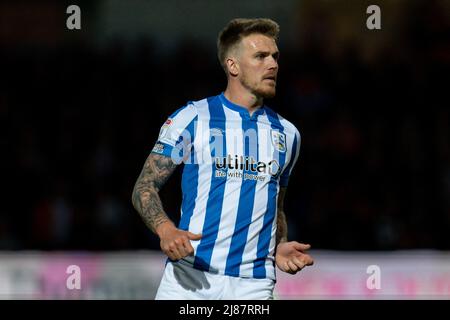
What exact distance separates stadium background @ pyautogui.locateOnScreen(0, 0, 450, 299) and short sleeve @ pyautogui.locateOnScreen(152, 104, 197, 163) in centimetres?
439

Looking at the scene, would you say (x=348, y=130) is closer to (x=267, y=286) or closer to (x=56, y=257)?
(x=56, y=257)

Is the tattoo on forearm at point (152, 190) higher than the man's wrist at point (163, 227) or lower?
higher

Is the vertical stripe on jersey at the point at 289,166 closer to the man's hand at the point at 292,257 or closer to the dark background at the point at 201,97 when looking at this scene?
the man's hand at the point at 292,257

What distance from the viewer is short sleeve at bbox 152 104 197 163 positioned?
15.7ft

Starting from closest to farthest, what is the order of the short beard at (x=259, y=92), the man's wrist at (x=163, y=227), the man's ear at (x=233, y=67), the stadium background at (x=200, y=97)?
the man's wrist at (x=163, y=227)
the short beard at (x=259, y=92)
the man's ear at (x=233, y=67)
the stadium background at (x=200, y=97)

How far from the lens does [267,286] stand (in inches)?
188

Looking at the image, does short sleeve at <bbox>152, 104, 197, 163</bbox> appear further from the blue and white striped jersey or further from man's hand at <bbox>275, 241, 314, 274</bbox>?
man's hand at <bbox>275, 241, 314, 274</bbox>

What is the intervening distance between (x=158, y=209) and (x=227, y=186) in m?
0.40

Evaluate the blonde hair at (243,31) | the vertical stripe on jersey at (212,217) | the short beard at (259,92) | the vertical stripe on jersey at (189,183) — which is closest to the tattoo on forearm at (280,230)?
the vertical stripe on jersey at (212,217)

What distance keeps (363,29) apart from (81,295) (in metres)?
5.03

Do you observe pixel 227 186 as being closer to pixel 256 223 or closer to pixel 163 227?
pixel 256 223

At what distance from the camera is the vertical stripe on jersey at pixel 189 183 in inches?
189

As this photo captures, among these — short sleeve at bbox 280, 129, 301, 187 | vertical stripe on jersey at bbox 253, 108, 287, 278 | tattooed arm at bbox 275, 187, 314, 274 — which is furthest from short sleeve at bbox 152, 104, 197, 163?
tattooed arm at bbox 275, 187, 314, 274

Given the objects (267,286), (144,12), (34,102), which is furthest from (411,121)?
(267,286)
